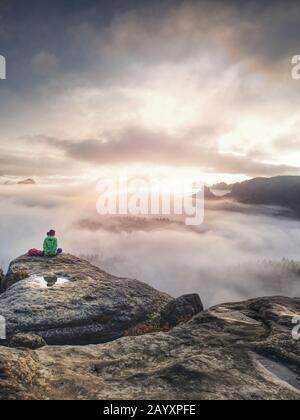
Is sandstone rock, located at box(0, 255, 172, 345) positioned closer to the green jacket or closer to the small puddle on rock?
the green jacket

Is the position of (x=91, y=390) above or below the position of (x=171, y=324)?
above

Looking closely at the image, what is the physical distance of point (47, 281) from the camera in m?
26.4

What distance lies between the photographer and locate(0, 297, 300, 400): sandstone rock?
10.0 m

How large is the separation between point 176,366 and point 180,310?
11.3 meters

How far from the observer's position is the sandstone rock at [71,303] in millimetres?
21328

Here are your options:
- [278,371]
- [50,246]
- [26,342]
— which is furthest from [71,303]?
[278,371]

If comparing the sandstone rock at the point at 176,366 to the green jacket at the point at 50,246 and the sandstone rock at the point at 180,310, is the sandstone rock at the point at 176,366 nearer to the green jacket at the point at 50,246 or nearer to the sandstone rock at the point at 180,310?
the sandstone rock at the point at 180,310

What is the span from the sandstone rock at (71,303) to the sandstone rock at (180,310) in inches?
119

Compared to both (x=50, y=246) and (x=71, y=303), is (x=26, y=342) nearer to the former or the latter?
(x=71, y=303)
